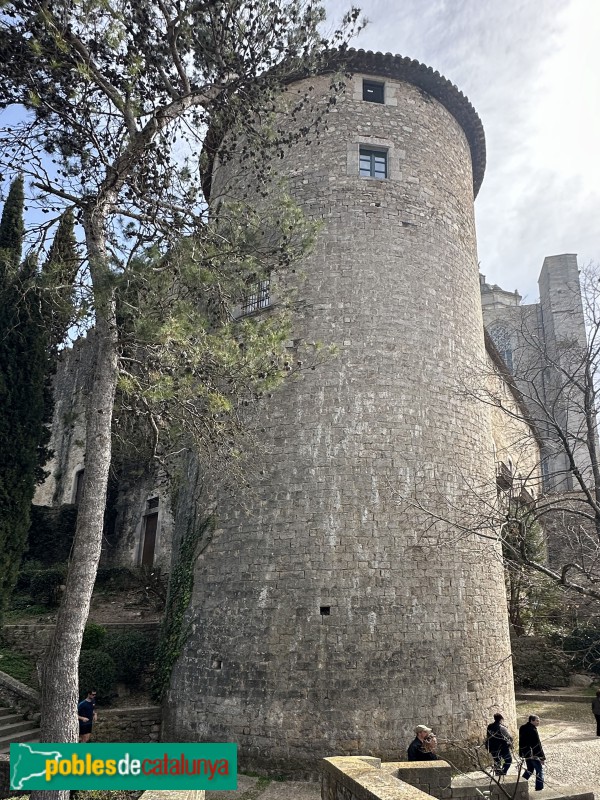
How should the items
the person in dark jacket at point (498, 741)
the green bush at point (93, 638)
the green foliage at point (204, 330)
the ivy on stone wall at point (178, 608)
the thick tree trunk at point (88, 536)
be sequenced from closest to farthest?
the thick tree trunk at point (88, 536)
the green foliage at point (204, 330)
the person in dark jacket at point (498, 741)
the ivy on stone wall at point (178, 608)
the green bush at point (93, 638)

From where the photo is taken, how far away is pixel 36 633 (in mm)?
12547

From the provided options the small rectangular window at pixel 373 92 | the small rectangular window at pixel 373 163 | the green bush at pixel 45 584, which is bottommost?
the green bush at pixel 45 584

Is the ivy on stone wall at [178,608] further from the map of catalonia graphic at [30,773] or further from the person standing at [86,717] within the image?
the map of catalonia graphic at [30,773]

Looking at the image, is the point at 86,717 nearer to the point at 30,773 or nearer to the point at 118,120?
the point at 30,773

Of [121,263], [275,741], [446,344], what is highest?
[446,344]

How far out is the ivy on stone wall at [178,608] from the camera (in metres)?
9.96

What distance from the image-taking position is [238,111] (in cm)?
811

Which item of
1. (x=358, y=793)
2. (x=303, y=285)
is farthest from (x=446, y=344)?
(x=358, y=793)

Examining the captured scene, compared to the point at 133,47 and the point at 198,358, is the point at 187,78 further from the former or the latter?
the point at 198,358

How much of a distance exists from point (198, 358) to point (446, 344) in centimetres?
556

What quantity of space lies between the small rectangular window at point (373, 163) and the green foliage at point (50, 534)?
14.0m

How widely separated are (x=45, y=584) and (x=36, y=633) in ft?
10.8

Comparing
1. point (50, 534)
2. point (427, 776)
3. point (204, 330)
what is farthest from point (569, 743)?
point (50, 534)

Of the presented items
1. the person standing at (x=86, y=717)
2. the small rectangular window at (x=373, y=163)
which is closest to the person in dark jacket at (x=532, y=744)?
the person standing at (x=86, y=717)
